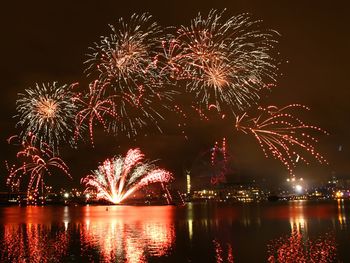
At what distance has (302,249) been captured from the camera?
33.2 meters

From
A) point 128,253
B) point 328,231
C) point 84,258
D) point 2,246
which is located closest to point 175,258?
point 128,253

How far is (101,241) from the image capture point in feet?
131

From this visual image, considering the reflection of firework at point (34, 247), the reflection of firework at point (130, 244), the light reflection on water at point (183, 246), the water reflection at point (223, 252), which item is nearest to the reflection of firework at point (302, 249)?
the light reflection on water at point (183, 246)

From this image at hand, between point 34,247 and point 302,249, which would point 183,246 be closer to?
point 302,249

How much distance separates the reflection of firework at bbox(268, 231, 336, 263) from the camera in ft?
96.4

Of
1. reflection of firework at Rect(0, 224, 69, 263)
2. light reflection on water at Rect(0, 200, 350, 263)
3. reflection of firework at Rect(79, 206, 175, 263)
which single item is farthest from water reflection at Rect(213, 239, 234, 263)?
reflection of firework at Rect(0, 224, 69, 263)

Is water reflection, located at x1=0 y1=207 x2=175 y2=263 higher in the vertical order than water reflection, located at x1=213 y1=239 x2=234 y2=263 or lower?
higher

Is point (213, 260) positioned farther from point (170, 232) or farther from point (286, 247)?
point (170, 232)

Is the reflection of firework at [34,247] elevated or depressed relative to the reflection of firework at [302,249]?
elevated

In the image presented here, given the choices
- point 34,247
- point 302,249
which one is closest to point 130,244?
point 34,247

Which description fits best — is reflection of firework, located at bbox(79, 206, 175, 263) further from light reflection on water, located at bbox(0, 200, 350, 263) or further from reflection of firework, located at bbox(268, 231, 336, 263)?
reflection of firework, located at bbox(268, 231, 336, 263)

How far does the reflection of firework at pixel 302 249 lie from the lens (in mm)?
29373

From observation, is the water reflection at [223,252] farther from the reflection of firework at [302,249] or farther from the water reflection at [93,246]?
the water reflection at [93,246]

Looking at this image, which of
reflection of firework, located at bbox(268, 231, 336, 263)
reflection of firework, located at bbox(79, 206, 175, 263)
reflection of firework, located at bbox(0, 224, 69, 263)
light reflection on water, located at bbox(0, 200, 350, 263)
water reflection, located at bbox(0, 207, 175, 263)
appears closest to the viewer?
reflection of firework, located at bbox(268, 231, 336, 263)
